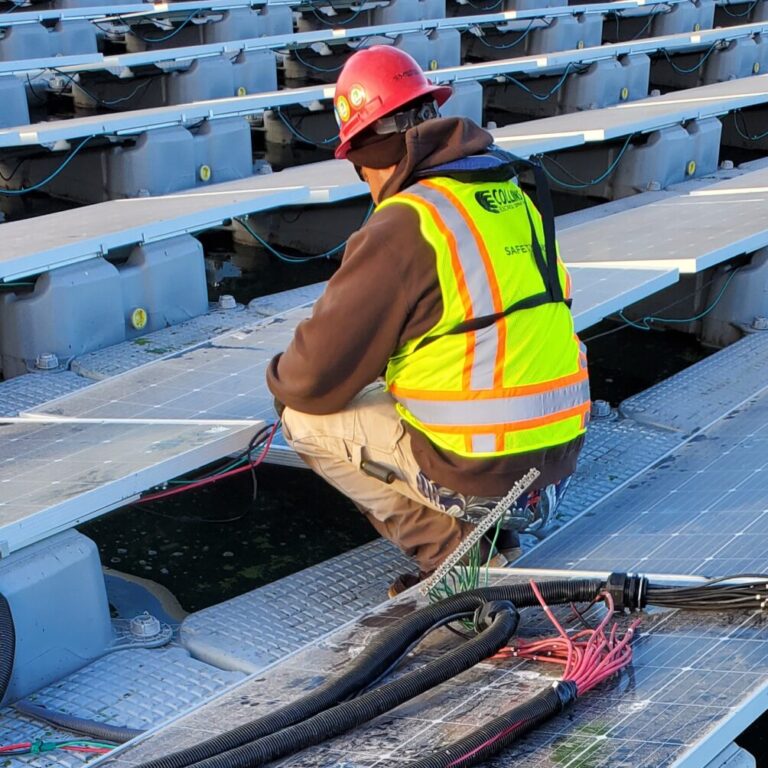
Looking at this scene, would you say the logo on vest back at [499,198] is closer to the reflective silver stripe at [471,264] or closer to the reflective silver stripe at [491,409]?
the reflective silver stripe at [471,264]

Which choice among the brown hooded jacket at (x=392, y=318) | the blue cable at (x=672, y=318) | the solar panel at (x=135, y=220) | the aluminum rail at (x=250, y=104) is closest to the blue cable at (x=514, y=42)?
the aluminum rail at (x=250, y=104)

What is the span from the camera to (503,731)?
5.97 feet

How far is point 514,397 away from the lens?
252 cm

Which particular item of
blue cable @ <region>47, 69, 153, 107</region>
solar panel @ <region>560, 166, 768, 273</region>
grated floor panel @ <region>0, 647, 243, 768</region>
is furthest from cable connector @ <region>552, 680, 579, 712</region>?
blue cable @ <region>47, 69, 153, 107</region>

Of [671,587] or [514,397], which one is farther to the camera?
[514,397]

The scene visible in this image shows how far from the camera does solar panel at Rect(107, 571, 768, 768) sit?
1.82 m

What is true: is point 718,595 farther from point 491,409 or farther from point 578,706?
point 491,409

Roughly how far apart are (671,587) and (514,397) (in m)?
0.50

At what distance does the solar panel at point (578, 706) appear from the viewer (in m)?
1.82

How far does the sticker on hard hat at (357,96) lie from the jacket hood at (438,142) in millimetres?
140

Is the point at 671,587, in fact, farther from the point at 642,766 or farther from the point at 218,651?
the point at 218,651

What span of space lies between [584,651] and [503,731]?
0.99 ft

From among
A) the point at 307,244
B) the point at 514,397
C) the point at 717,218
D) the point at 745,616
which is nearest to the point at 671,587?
the point at 745,616

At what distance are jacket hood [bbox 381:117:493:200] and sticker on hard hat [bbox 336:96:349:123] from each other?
0.57 ft
